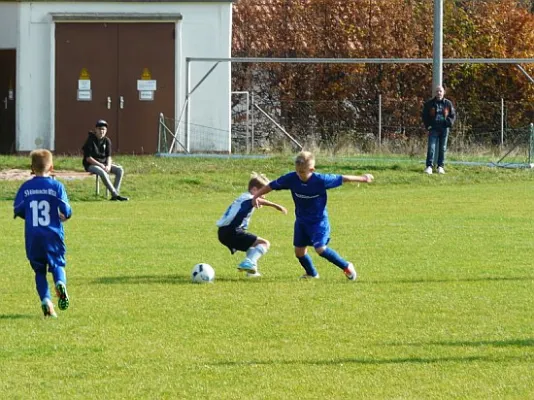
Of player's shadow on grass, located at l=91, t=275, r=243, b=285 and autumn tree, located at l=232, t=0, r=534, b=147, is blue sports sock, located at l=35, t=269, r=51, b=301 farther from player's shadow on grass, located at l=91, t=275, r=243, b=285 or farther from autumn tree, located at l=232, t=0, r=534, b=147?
autumn tree, located at l=232, t=0, r=534, b=147

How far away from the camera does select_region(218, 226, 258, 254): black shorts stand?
525 inches

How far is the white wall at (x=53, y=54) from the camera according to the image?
97.5ft

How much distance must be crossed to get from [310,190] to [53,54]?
1817 cm

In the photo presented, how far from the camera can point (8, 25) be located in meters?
30.5

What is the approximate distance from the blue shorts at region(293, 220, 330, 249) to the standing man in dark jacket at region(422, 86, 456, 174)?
13885mm

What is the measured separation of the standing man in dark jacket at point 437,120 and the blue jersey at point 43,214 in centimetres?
1671

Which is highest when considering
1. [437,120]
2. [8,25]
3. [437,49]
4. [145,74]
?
[8,25]

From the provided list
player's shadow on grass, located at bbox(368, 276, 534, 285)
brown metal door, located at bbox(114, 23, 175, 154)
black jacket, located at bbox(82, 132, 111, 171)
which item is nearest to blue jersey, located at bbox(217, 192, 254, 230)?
player's shadow on grass, located at bbox(368, 276, 534, 285)

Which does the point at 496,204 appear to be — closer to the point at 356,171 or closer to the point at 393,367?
the point at 356,171

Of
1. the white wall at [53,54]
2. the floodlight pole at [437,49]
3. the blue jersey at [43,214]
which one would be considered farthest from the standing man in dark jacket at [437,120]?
the blue jersey at [43,214]

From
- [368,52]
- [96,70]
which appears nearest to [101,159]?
[96,70]

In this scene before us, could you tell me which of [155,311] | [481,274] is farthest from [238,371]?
[481,274]

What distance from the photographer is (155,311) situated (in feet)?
35.4

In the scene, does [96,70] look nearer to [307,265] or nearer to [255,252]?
[255,252]
